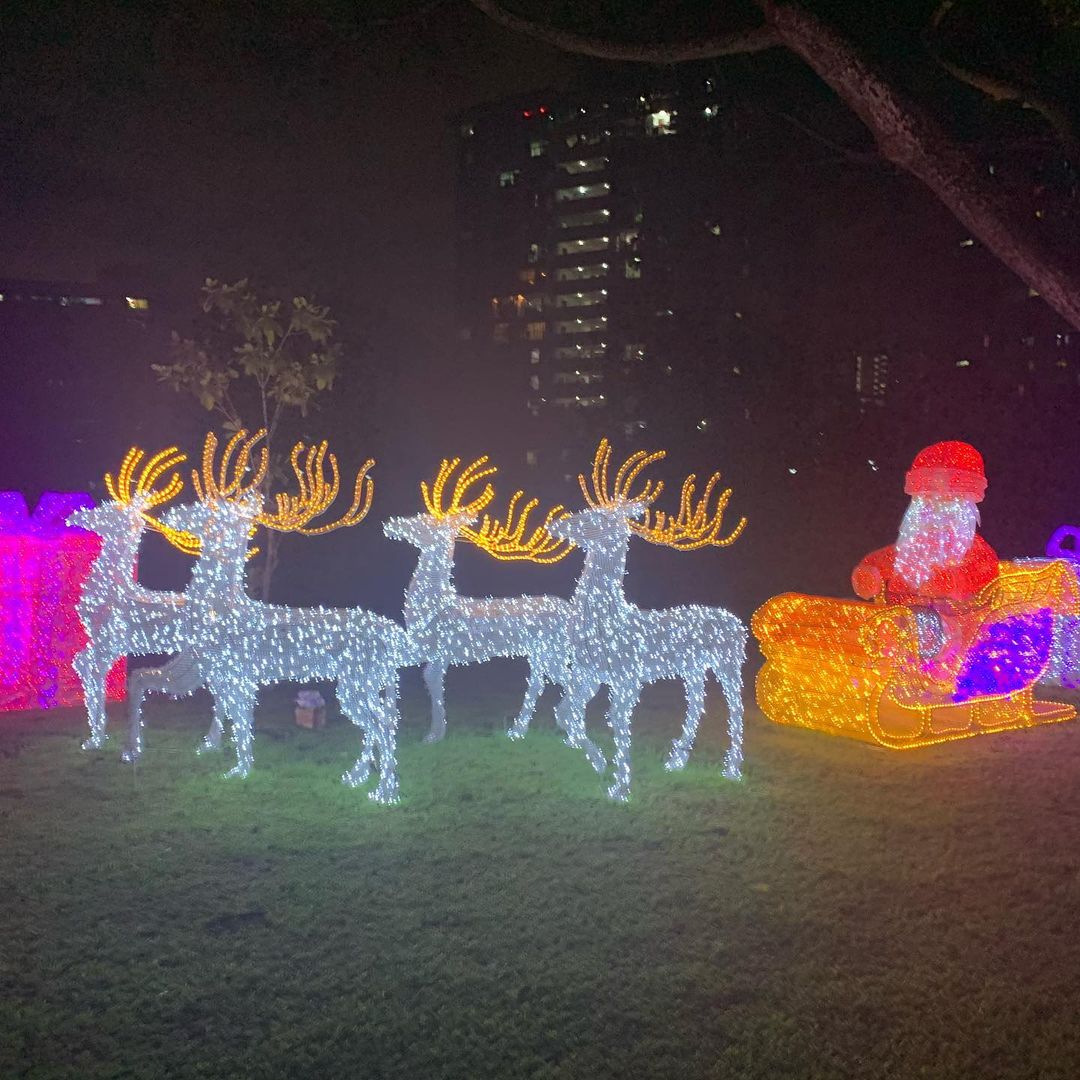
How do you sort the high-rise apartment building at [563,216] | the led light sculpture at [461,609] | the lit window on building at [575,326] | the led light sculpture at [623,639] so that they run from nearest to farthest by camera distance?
the led light sculpture at [623,639]
the led light sculpture at [461,609]
the high-rise apartment building at [563,216]
the lit window on building at [575,326]

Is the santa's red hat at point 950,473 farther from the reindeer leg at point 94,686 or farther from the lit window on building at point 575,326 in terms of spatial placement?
the lit window on building at point 575,326

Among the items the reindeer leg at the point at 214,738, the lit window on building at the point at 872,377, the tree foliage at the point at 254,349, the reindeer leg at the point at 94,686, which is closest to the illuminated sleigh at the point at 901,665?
the reindeer leg at the point at 214,738

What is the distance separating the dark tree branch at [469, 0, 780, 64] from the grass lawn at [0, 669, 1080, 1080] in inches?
198

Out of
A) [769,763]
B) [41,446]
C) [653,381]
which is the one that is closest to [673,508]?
[653,381]

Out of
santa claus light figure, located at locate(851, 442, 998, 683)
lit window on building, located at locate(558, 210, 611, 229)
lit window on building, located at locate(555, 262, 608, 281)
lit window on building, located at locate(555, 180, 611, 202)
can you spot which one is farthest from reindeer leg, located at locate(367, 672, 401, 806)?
lit window on building, located at locate(555, 180, 611, 202)

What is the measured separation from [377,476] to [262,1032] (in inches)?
645

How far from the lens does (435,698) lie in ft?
23.8

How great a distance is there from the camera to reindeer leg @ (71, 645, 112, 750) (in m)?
6.56

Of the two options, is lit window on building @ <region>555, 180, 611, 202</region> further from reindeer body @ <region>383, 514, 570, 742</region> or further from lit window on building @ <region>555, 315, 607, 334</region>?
reindeer body @ <region>383, 514, 570, 742</region>

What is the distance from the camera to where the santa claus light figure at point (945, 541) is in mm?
7586

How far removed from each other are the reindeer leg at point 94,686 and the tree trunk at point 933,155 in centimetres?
617

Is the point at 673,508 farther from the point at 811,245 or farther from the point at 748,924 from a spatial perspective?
the point at 748,924

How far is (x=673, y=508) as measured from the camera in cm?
1722

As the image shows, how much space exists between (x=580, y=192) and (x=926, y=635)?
1370 inches
